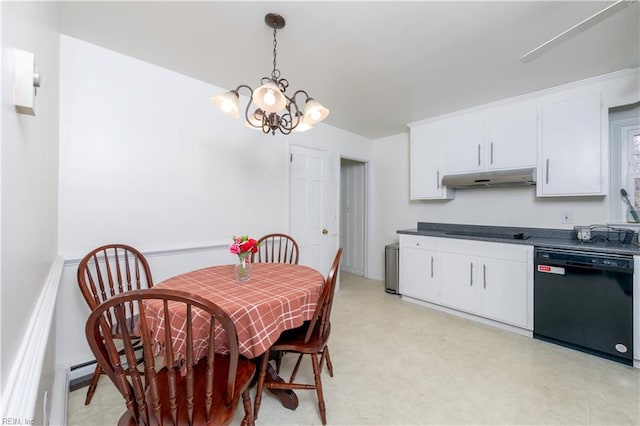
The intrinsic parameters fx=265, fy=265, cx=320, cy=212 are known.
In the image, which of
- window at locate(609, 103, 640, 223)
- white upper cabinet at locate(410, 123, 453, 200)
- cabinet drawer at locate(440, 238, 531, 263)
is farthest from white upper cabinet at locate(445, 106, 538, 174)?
cabinet drawer at locate(440, 238, 531, 263)

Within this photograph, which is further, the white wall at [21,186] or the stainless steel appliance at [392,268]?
the stainless steel appliance at [392,268]

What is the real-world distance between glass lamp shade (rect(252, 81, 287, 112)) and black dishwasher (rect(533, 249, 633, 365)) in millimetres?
2627

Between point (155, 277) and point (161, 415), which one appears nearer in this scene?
point (161, 415)

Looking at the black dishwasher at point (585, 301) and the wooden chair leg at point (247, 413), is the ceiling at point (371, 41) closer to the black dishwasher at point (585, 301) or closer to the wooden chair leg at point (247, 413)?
the black dishwasher at point (585, 301)

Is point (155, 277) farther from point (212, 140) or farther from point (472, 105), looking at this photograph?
point (472, 105)

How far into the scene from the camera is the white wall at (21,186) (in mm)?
658

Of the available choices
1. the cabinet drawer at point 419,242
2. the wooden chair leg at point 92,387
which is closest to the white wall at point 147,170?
the wooden chair leg at point 92,387

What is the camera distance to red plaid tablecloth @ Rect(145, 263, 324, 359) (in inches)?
48.6

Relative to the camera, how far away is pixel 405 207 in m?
4.14

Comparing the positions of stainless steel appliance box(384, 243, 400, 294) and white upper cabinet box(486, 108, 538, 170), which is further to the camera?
stainless steel appliance box(384, 243, 400, 294)

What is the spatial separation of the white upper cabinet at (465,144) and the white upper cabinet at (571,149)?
57cm

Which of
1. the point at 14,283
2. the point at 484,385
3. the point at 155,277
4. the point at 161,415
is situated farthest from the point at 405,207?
the point at 14,283

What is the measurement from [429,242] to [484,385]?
1650mm

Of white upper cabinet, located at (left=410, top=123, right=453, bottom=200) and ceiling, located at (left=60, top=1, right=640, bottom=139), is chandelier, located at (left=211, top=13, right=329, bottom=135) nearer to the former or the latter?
ceiling, located at (left=60, top=1, right=640, bottom=139)
